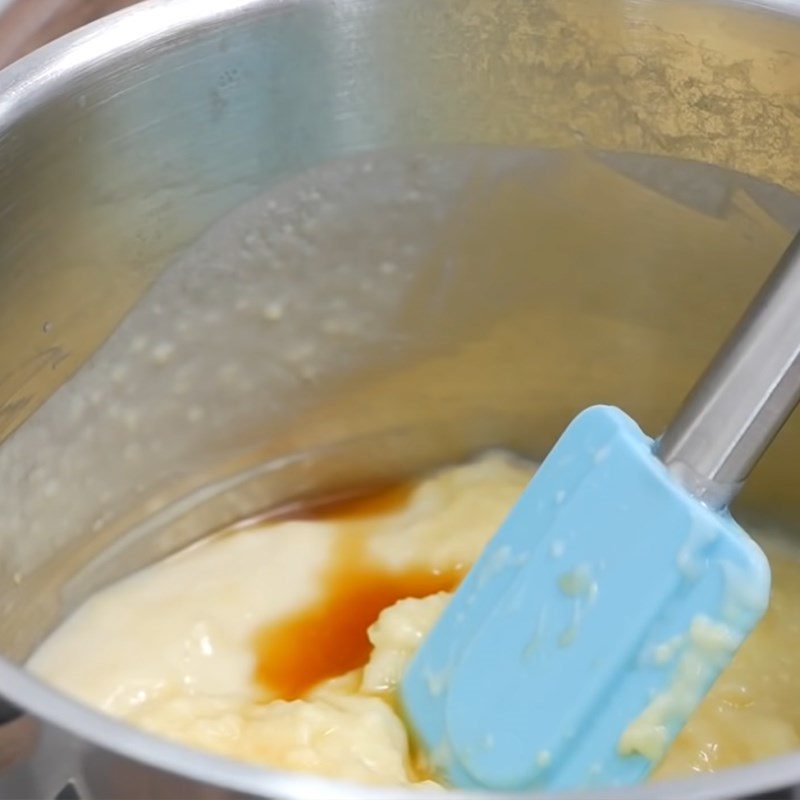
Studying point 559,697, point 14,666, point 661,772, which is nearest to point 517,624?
point 559,697

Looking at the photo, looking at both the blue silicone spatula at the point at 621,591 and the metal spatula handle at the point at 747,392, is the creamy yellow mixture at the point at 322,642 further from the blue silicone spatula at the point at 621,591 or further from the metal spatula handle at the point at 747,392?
the metal spatula handle at the point at 747,392

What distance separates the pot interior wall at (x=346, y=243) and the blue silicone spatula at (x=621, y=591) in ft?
0.67

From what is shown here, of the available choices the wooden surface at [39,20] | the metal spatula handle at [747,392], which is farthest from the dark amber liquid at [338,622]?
the wooden surface at [39,20]

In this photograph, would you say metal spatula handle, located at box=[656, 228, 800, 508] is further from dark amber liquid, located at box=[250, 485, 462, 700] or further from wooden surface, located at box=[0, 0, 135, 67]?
wooden surface, located at box=[0, 0, 135, 67]

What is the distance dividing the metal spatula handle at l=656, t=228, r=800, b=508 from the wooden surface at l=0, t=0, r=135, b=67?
0.51m

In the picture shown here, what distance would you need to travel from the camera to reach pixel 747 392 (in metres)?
0.58

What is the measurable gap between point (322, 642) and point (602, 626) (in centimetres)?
24

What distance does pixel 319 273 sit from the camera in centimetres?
83

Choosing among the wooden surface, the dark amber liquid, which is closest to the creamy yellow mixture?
the dark amber liquid

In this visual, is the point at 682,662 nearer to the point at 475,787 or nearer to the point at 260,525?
the point at 475,787

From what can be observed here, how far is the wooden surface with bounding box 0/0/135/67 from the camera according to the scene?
2.82 ft

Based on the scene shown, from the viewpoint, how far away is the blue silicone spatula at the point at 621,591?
586mm

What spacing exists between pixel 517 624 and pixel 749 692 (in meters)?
0.21

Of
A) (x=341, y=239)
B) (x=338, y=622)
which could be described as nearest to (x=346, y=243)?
(x=341, y=239)
